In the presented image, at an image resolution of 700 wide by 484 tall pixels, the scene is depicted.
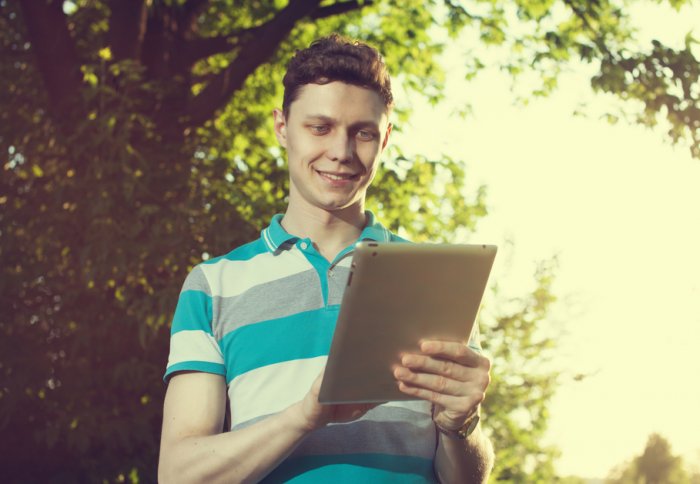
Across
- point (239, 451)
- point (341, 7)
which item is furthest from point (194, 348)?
point (341, 7)

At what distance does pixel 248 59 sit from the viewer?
27.8 feet

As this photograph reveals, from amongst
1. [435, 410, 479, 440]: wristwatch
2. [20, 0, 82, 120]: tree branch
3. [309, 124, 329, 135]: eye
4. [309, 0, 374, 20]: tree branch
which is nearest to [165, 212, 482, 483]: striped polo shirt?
[435, 410, 479, 440]: wristwatch

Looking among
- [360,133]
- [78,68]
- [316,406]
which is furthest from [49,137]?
[316,406]

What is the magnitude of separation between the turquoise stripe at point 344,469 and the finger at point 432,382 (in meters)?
0.31

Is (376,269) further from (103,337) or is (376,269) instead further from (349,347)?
(103,337)

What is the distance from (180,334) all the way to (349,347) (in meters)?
0.57

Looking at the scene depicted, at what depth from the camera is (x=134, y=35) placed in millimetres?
8086

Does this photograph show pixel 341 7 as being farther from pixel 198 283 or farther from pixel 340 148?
pixel 198 283

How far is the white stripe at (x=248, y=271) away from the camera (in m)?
2.30

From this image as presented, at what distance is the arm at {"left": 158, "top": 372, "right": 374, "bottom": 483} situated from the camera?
6.25ft

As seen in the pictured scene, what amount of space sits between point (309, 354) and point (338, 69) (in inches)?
29.9

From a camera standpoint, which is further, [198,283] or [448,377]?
[198,283]

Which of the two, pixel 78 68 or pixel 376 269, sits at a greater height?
pixel 78 68

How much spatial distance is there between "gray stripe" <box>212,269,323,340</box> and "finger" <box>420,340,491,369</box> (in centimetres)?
46
